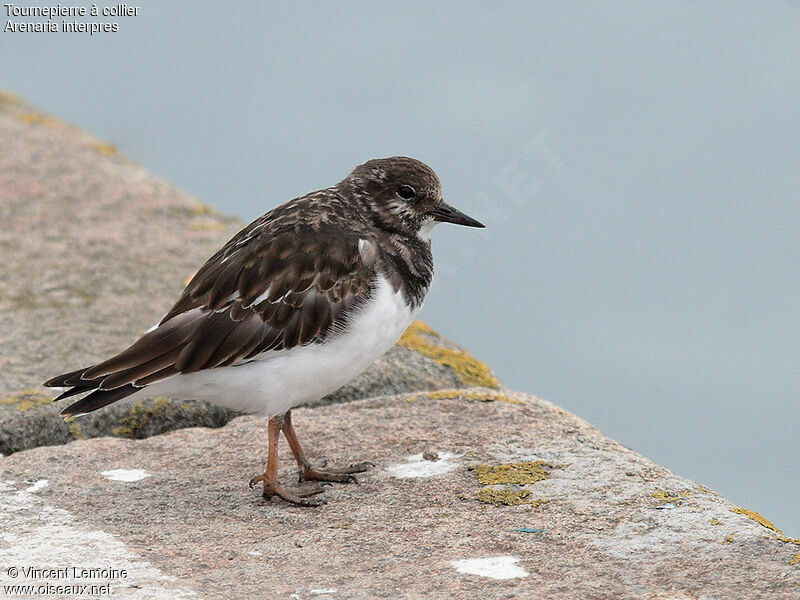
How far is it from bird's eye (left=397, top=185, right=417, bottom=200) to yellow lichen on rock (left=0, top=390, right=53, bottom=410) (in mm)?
2065

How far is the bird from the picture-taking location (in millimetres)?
5004

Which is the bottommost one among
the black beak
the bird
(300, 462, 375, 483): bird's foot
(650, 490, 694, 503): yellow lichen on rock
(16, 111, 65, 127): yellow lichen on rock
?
(300, 462, 375, 483): bird's foot

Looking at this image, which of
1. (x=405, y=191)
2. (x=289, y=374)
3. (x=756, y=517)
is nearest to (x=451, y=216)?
(x=405, y=191)

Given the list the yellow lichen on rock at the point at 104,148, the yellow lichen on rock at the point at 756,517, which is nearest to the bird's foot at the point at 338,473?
the yellow lichen on rock at the point at 756,517

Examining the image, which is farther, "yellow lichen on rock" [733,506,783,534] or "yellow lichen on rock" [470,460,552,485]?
"yellow lichen on rock" [470,460,552,485]

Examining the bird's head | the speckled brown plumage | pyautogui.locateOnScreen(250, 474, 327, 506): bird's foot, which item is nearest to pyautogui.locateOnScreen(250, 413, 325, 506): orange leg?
pyautogui.locateOnScreen(250, 474, 327, 506): bird's foot

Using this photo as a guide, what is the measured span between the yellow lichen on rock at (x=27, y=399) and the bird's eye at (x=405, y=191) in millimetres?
2065

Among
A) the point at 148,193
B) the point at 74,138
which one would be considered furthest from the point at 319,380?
the point at 74,138

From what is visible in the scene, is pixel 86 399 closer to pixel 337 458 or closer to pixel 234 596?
pixel 337 458

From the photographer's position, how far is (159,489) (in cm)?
489

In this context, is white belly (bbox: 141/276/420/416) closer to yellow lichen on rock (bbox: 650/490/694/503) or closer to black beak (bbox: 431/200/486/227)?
black beak (bbox: 431/200/486/227)

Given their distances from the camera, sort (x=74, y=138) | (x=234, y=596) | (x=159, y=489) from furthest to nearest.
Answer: (x=74, y=138), (x=159, y=489), (x=234, y=596)

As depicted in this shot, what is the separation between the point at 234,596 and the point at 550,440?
1.91 meters

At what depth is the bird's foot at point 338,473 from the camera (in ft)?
16.5
